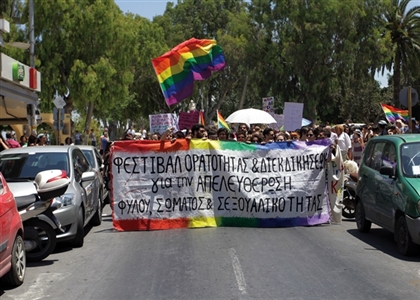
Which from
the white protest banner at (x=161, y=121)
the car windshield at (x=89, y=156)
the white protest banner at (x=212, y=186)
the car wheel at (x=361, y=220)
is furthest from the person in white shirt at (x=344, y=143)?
the white protest banner at (x=161, y=121)

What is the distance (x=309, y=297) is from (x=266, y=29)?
135ft

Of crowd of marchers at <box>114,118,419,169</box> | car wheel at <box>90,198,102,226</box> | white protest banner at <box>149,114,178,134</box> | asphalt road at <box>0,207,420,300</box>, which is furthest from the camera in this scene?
white protest banner at <box>149,114,178,134</box>

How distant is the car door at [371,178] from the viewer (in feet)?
38.2

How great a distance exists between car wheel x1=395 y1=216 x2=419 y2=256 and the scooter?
4.90 meters

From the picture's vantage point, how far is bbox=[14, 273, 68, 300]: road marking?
7980mm

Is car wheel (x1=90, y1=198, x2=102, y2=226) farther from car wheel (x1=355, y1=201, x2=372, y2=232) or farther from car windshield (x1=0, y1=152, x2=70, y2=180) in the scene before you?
car wheel (x1=355, y1=201, x2=372, y2=232)

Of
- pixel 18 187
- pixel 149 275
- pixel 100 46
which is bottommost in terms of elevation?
pixel 149 275

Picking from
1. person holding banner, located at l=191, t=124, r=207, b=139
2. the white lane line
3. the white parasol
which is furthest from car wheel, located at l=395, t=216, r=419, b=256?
the white parasol

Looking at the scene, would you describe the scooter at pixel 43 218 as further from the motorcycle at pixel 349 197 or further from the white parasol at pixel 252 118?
the white parasol at pixel 252 118

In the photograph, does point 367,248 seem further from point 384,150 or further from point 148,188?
point 148,188

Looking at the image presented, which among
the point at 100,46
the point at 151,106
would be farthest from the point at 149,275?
the point at 151,106

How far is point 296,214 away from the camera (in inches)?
522

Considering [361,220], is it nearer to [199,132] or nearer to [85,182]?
[199,132]

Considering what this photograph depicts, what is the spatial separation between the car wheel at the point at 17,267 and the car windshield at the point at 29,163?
3.22 metres
